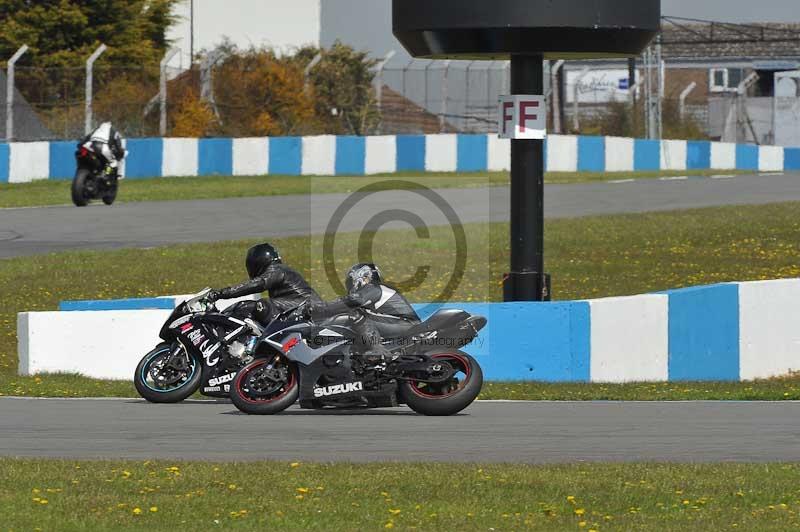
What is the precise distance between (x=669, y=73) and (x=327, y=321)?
199 ft

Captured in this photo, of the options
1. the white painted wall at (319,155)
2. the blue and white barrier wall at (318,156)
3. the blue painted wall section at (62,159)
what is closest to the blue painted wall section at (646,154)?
the blue and white barrier wall at (318,156)

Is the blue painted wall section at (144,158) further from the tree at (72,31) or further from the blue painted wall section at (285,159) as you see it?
the tree at (72,31)

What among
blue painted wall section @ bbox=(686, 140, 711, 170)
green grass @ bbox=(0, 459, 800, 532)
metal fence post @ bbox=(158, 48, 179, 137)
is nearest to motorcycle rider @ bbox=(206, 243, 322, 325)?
green grass @ bbox=(0, 459, 800, 532)

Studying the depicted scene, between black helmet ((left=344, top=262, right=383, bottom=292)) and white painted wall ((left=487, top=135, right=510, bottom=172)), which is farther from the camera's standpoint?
white painted wall ((left=487, top=135, right=510, bottom=172))

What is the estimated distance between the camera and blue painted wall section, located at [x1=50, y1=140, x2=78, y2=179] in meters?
29.1

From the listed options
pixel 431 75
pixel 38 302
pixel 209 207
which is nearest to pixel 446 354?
pixel 38 302

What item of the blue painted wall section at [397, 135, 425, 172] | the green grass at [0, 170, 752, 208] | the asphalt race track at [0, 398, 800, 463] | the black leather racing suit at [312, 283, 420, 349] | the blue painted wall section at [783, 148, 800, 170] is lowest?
the asphalt race track at [0, 398, 800, 463]

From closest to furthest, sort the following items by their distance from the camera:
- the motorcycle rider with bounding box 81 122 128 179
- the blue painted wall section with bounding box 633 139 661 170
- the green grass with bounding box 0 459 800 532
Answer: the green grass with bounding box 0 459 800 532, the motorcycle rider with bounding box 81 122 128 179, the blue painted wall section with bounding box 633 139 661 170

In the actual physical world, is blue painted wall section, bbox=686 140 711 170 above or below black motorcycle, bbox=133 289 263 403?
above

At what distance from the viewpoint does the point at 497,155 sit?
112 ft

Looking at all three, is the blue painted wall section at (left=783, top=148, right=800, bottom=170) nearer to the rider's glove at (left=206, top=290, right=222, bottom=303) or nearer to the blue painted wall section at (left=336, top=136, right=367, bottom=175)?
the blue painted wall section at (left=336, top=136, right=367, bottom=175)

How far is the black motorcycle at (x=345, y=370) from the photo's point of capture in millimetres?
10836

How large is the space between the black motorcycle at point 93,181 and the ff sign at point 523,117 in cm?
1250

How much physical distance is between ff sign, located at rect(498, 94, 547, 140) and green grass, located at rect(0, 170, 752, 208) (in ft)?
46.7
